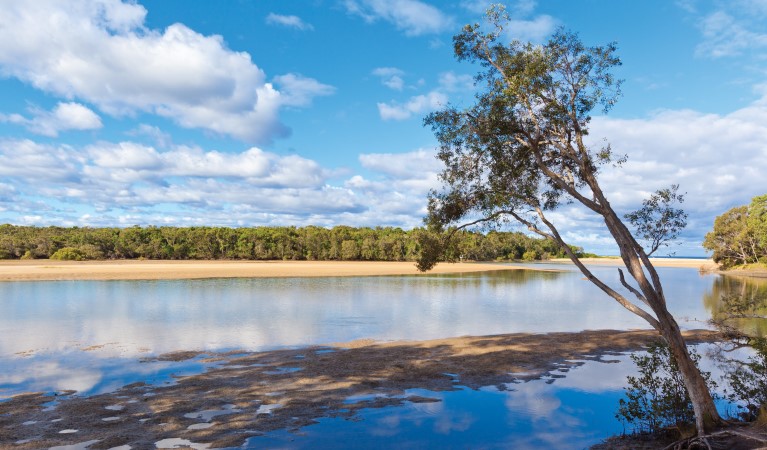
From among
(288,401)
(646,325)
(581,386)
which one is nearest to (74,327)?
(288,401)

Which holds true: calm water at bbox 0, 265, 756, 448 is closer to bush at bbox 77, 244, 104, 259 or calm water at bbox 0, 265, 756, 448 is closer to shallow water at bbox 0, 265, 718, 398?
shallow water at bbox 0, 265, 718, 398

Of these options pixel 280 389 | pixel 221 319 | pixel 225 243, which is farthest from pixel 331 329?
pixel 225 243

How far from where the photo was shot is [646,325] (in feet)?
118

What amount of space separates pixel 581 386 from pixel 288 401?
11.3m

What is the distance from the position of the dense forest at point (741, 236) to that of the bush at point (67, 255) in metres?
147

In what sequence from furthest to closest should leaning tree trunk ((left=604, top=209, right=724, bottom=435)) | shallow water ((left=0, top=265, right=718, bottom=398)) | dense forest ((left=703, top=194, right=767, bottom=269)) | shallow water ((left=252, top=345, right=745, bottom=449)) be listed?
dense forest ((left=703, top=194, right=767, bottom=269)) → shallow water ((left=0, top=265, right=718, bottom=398)) → shallow water ((left=252, top=345, right=745, bottom=449)) → leaning tree trunk ((left=604, top=209, right=724, bottom=435))

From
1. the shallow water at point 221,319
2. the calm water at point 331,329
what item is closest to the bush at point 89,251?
the shallow water at point 221,319

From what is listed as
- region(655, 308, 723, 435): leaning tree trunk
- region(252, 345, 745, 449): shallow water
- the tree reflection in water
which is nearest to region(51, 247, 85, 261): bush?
region(252, 345, 745, 449): shallow water

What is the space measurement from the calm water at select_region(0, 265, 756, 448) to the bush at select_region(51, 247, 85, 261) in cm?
6790

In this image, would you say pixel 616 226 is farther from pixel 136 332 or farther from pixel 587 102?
pixel 136 332

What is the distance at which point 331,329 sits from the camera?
3262cm

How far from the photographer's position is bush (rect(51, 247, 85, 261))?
123125mm

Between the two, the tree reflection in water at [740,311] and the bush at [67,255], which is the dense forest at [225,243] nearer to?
the bush at [67,255]

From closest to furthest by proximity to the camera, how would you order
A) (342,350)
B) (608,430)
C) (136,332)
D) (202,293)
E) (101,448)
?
(101,448) < (608,430) < (342,350) < (136,332) < (202,293)
